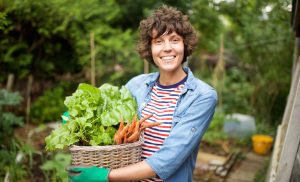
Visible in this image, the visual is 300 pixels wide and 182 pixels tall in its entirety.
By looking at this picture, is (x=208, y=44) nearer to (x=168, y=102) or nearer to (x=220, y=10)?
(x=220, y=10)

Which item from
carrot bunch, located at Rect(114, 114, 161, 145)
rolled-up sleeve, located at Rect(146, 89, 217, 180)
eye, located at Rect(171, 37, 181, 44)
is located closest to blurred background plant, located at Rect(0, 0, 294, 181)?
eye, located at Rect(171, 37, 181, 44)

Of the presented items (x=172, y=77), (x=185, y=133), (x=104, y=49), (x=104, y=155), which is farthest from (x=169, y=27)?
(x=104, y=49)

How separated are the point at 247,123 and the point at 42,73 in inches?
165

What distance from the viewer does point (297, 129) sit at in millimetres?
2178

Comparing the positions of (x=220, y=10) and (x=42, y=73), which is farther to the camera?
(x=42, y=73)

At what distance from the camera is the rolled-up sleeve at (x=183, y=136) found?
1.78 m

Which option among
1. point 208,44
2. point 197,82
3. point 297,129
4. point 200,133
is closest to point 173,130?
point 200,133

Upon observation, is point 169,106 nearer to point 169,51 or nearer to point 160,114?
point 160,114

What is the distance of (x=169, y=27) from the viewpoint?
Answer: 1996 millimetres

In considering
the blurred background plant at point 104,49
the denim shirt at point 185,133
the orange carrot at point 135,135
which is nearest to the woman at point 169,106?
the denim shirt at point 185,133

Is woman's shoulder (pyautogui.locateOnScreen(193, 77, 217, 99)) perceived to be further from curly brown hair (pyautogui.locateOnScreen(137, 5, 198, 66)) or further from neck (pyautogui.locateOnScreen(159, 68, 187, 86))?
curly brown hair (pyautogui.locateOnScreen(137, 5, 198, 66))

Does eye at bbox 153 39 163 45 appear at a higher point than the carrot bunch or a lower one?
higher

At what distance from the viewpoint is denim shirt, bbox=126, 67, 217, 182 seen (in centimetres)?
178

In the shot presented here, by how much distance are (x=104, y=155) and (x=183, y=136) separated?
0.42 m
